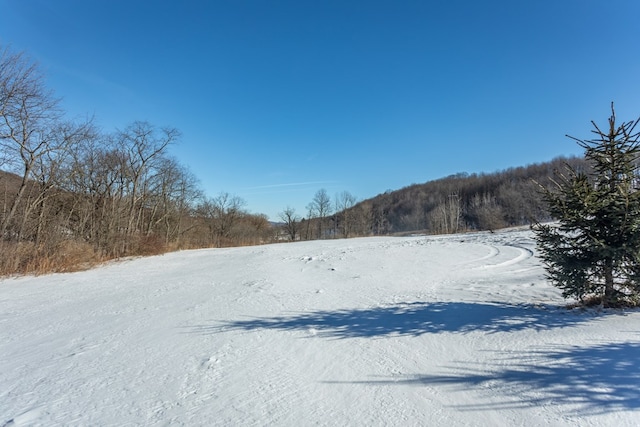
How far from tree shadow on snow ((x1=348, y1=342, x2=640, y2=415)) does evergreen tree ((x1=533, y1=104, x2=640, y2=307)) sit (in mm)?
1285

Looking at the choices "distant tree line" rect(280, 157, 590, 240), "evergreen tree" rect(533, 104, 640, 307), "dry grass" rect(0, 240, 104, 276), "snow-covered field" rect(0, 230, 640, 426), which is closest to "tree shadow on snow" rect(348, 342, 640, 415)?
"snow-covered field" rect(0, 230, 640, 426)

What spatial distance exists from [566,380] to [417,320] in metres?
1.81

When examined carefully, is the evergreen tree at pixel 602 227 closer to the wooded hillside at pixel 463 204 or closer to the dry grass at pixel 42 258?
the dry grass at pixel 42 258

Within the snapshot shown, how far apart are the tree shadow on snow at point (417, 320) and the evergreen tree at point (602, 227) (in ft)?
1.73

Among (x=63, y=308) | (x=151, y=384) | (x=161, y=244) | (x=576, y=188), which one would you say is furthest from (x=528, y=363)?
(x=161, y=244)

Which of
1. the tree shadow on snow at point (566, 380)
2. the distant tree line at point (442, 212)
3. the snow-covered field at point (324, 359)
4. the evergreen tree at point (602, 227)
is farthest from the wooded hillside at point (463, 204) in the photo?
the tree shadow on snow at point (566, 380)

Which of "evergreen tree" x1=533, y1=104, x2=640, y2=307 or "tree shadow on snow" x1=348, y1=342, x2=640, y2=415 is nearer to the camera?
"tree shadow on snow" x1=348, y1=342, x2=640, y2=415

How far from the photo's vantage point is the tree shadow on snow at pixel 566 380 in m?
2.19

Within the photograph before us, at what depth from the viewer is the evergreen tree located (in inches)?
149

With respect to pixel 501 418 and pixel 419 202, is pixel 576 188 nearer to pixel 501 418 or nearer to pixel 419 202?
pixel 501 418

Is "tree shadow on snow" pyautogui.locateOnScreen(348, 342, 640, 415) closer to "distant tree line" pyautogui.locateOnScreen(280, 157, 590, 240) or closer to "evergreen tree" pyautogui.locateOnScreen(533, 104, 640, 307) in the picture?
"evergreen tree" pyautogui.locateOnScreen(533, 104, 640, 307)

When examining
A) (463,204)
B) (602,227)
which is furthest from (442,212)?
(602,227)

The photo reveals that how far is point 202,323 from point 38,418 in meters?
2.10

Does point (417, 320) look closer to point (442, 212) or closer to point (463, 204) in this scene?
point (442, 212)
